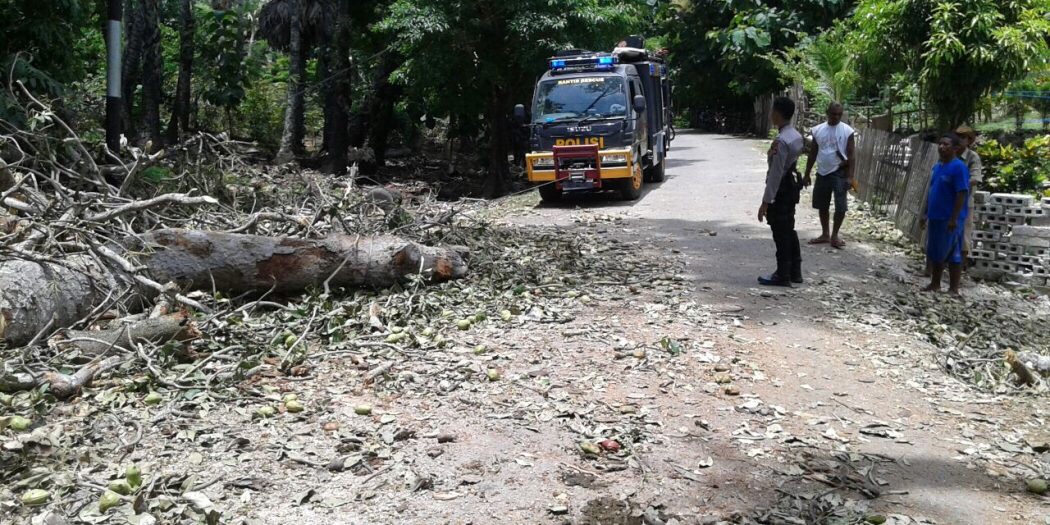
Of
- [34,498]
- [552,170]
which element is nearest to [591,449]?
[34,498]

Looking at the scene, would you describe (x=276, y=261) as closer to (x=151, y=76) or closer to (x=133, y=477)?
(x=133, y=477)

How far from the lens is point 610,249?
1125cm

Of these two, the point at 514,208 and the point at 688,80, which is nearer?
the point at 514,208

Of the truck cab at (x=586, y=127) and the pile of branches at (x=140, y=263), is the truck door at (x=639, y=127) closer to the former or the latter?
the truck cab at (x=586, y=127)

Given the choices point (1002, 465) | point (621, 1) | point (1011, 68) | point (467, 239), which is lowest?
point (1002, 465)

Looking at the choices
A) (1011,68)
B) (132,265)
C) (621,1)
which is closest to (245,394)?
(132,265)

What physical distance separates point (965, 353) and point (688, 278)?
279cm

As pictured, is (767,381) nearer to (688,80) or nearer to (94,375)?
(94,375)

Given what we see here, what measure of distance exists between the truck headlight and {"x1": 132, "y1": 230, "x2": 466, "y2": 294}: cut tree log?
7029 mm

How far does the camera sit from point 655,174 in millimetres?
19375

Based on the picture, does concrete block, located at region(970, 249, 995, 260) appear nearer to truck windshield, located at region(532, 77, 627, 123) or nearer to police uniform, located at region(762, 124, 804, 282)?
police uniform, located at region(762, 124, 804, 282)

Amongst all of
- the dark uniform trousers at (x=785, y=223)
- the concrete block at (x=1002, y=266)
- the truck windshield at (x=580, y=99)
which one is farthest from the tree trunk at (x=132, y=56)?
the concrete block at (x=1002, y=266)

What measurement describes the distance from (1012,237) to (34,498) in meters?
9.95

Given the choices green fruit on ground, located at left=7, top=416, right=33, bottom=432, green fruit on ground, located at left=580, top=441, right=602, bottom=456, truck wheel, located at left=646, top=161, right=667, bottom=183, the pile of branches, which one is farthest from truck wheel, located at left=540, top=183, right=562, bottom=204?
green fruit on ground, located at left=7, top=416, right=33, bottom=432
